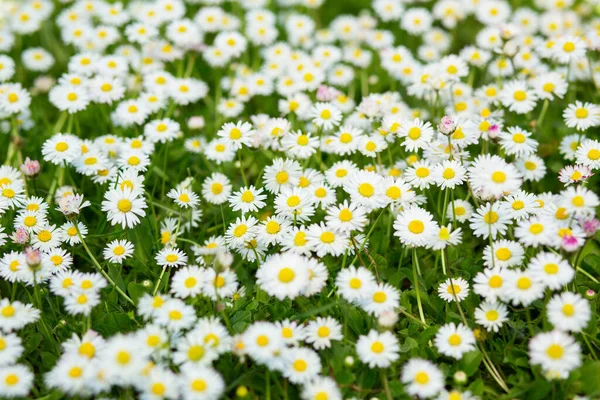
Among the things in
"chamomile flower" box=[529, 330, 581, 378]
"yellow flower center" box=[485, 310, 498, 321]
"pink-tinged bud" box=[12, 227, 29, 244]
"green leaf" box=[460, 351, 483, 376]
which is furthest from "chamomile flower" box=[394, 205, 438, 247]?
"pink-tinged bud" box=[12, 227, 29, 244]

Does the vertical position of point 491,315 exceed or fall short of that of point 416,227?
it falls short

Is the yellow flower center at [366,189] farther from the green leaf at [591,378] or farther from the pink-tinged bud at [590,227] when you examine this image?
the green leaf at [591,378]

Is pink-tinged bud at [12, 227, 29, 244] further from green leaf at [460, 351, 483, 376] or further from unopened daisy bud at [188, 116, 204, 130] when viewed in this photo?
green leaf at [460, 351, 483, 376]

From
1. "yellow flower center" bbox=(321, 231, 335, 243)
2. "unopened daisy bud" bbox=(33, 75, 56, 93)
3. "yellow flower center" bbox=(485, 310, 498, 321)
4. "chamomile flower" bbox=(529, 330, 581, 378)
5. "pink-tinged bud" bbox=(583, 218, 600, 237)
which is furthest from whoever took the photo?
"unopened daisy bud" bbox=(33, 75, 56, 93)

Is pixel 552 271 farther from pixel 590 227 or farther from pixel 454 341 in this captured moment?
pixel 454 341

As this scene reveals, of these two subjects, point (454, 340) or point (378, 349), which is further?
point (454, 340)

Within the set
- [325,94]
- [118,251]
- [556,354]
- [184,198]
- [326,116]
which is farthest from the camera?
[325,94]

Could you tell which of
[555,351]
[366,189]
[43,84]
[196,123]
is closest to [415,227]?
[366,189]

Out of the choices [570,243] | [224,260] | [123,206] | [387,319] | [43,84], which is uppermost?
[570,243]

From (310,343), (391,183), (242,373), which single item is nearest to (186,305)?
(242,373)
